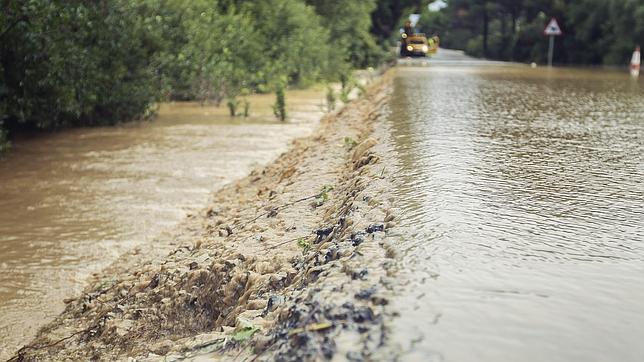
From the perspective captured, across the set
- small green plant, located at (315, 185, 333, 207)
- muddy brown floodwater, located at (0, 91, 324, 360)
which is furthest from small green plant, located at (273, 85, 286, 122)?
small green plant, located at (315, 185, 333, 207)

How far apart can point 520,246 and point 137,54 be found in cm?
1205

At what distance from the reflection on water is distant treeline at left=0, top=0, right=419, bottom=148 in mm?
5487

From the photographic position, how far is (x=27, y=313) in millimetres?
5234

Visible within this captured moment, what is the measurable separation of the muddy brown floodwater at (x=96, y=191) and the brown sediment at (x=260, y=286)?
0.34m

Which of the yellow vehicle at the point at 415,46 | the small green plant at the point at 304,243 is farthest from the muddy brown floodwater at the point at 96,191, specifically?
the yellow vehicle at the point at 415,46

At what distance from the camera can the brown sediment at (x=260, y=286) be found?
2.88 m

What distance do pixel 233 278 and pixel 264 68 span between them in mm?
17651

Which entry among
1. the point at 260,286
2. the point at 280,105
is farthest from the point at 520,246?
the point at 280,105

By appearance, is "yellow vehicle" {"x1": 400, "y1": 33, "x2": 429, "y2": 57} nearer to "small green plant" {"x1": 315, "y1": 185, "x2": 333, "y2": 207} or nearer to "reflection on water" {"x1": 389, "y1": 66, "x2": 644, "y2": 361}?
"reflection on water" {"x1": 389, "y1": 66, "x2": 644, "y2": 361}

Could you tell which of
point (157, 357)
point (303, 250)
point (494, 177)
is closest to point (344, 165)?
point (494, 177)

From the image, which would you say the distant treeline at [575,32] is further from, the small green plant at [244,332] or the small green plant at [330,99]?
the small green plant at [244,332]

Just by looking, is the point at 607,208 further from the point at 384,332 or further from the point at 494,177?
the point at 384,332

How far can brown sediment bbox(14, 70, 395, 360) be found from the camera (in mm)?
2879

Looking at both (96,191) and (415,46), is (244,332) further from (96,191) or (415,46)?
(415,46)
